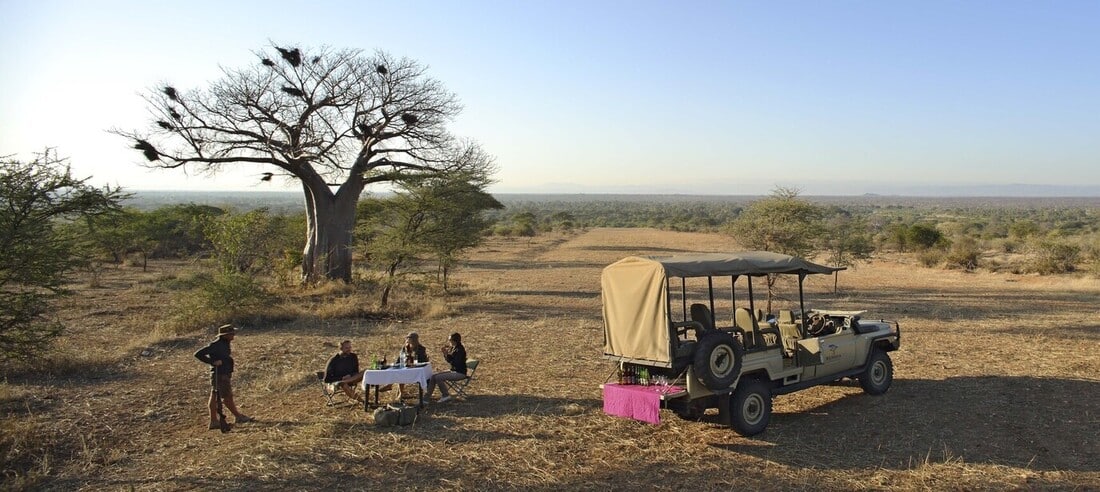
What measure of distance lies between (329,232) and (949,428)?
61.3 feet

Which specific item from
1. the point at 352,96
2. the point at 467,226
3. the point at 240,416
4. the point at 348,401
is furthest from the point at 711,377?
the point at 352,96

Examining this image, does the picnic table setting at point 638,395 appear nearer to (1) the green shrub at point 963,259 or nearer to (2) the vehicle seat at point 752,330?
(2) the vehicle seat at point 752,330

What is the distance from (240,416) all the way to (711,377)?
5.38 meters

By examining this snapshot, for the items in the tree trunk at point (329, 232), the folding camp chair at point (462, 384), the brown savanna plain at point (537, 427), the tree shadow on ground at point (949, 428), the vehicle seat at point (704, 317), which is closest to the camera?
the brown savanna plain at point (537, 427)

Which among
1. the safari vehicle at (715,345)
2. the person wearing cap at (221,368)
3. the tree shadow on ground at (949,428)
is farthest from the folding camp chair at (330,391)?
the tree shadow on ground at (949,428)

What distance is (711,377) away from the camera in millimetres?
6812

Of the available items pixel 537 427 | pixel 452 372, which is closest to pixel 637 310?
pixel 537 427

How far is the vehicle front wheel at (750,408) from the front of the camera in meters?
7.13

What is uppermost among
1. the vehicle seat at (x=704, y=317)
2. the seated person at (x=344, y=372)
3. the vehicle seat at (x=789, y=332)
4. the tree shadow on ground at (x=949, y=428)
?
the vehicle seat at (x=704, y=317)

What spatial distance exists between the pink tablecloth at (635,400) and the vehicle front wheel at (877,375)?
330 cm

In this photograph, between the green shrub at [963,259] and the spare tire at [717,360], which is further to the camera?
the green shrub at [963,259]

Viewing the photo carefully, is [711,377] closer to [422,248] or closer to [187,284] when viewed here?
[422,248]

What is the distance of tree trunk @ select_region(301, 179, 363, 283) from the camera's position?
866 inches

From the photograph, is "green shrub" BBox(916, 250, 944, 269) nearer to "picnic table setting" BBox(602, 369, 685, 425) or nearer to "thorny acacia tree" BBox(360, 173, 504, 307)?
"thorny acacia tree" BBox(360, 173, 504, 307)
